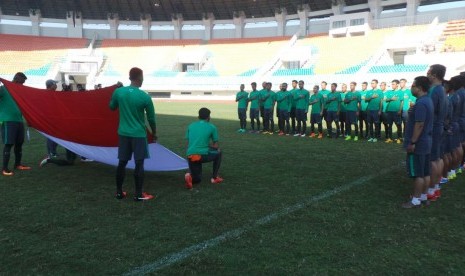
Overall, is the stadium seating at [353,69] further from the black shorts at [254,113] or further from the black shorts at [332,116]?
the black shorts at [332,116]

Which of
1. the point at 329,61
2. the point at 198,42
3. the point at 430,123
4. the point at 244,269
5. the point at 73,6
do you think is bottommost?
the point at 244,269

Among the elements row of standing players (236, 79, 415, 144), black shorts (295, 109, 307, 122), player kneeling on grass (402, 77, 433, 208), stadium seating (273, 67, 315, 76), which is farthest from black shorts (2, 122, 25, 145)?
stadium seating (273, 67, 315, 76)

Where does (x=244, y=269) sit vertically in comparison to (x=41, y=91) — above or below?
below

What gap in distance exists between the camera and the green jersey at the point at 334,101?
37.0ft

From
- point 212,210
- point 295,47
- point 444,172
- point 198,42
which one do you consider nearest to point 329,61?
point 295,47

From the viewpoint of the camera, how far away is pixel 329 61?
33188mm

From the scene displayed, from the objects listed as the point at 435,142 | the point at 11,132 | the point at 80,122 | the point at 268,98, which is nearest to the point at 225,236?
the point at 435,142

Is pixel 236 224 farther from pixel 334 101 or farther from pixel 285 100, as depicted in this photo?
pixel 285 100

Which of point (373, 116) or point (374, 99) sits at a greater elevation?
point (374, 99)

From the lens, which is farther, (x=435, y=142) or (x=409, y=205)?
(x=435, y=142)

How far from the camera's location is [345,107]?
37.0 feet

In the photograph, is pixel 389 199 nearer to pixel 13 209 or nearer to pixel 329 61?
pixel 13 209

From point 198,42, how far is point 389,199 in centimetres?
4187

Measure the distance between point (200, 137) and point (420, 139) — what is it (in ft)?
10.3
